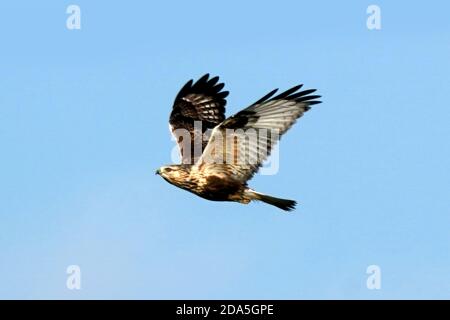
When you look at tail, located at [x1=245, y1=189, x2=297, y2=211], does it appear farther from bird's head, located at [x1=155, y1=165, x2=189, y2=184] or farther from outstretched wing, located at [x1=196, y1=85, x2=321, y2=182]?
bird's head, located at [x1=155, y1=165, x2=189, y2=184]

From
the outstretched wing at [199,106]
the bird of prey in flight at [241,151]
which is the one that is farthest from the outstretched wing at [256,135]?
the outstretched wing at [199,106]

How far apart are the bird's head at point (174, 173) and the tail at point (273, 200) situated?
42.2 inches

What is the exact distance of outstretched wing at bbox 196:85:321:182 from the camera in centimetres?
2281

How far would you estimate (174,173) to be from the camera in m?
23.3

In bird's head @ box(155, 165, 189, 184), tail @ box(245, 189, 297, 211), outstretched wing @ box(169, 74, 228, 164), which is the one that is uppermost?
outstretched wing @ box(169, 74, 228, 164)

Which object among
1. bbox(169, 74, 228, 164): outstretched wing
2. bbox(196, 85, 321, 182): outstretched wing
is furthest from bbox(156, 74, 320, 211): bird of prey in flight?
bbox(169, 74, 228, 164): outstretched wing

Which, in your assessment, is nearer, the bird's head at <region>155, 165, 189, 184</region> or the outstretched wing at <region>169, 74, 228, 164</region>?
the bird's head at <region>155, 165, 189, 184</region>

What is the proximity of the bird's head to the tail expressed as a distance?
1072 millimetres

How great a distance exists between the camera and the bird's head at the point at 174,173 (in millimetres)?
23250
